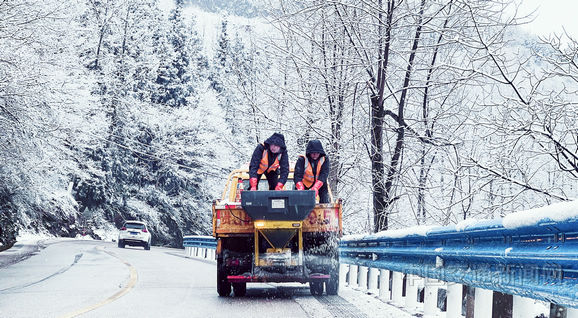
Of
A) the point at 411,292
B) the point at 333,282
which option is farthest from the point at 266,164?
the point at 411,292

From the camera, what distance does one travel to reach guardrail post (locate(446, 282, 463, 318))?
265 inches

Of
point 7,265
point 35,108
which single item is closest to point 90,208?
point 35,108

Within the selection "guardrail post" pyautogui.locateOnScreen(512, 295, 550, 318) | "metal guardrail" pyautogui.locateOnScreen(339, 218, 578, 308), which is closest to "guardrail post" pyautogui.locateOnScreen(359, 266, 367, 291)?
"metal guardrail" pyautogui.locateOnScreen(339, 218, 578, 308)

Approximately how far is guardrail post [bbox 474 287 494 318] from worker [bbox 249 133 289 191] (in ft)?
17.2

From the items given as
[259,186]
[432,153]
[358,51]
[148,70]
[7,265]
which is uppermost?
[148,70]

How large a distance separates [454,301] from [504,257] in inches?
58.2

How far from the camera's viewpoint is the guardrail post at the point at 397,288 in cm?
907

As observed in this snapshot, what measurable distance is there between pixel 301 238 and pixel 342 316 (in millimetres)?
2610

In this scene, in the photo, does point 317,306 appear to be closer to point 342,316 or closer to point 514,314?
point 342,316

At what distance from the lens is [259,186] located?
12070 mm

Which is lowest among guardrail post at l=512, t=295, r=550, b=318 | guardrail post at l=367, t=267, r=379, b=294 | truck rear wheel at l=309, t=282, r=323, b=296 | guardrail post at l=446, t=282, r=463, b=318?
truck rear wheel at l=309, t=282, r=323, b=296

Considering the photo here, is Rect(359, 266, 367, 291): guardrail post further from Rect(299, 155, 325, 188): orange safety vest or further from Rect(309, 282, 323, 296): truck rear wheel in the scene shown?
Rect(299, 155, 325, 188): orange safety vest

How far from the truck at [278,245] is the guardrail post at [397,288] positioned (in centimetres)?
158

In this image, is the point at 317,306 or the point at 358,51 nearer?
the point at 317,306
